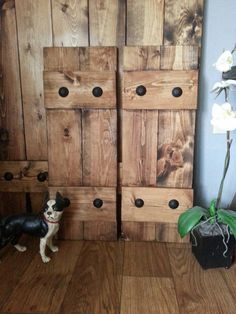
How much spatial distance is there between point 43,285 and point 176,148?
0.74m

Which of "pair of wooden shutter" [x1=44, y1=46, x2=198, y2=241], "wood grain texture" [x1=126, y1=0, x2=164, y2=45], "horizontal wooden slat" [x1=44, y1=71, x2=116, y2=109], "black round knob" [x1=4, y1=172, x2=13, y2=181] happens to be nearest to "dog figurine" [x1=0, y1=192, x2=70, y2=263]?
"pair of wooden shutter" [x1=44, y1=46, x2=198, y2=241]

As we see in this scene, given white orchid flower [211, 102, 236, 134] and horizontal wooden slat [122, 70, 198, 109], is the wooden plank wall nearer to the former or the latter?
horizontal wooden slat [122, 70, 198, 109]

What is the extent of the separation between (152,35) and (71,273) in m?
1.00

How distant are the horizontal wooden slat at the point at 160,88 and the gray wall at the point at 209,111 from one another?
0.13 m

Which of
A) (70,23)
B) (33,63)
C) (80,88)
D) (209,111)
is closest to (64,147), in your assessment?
(80,88)

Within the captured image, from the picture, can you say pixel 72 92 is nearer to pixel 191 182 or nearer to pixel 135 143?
pixel 135 143

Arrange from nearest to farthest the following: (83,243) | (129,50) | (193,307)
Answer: (193,307)
(129,50)
(83,243)

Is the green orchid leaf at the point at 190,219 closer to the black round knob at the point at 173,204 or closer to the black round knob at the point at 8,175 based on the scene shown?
the black round knob at the point at 173,204

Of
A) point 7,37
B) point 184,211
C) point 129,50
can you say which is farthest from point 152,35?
point 184,211

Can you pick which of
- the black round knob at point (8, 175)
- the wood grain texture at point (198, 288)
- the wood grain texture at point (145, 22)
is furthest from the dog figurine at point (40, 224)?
the wood grain texture at point (145, 22)

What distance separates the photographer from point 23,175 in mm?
1436

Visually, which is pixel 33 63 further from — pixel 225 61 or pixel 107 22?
pixel 225 61

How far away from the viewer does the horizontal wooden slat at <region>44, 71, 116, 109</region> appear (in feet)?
4.12

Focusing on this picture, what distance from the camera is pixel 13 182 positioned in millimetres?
1441
